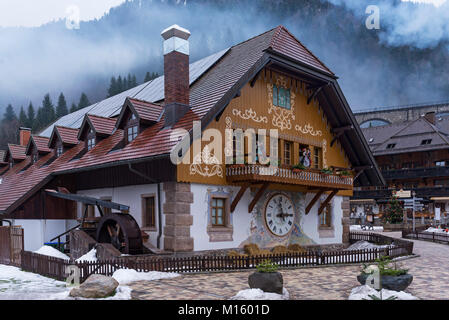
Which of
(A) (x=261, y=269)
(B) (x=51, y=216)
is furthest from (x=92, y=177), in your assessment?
(A) (x=261, y=269)

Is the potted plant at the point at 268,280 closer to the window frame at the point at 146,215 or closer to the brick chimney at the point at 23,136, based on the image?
the window frame at the point at 146,215

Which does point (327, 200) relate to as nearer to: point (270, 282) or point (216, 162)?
point (216, 162)

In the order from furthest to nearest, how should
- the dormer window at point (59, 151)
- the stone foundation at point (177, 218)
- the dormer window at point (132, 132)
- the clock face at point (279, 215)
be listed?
the dormer window at point (59, 151) < the clock face at point (279, 215) < the dormer window at point (132, 132) < the stone foundation at point (177, 218)

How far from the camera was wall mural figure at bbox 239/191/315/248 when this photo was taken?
21.5 meters

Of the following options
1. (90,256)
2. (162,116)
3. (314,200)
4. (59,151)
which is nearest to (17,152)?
(59,151)

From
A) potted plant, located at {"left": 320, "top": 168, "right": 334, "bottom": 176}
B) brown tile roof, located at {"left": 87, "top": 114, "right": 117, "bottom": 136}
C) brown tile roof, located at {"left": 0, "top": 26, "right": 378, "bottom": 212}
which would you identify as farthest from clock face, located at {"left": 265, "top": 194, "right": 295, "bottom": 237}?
brown tile roof, located at {"left": 87, "top": 114, "right": 117, "bottom": 136}

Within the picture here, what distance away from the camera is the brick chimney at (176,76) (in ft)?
65.7

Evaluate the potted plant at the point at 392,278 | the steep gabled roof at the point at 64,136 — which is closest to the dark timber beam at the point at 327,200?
the potted plant at the point at 392,278

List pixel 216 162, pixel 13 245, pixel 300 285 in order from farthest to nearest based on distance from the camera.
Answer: pixel 216 162 < pixel 13 245 < pixel 300 285

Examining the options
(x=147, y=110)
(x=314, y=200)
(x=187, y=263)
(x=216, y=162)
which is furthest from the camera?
(x=314, y=200)

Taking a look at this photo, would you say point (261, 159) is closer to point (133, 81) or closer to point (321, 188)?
point (321, 188)

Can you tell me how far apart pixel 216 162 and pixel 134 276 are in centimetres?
685

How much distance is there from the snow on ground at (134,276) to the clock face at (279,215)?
26.1 ft

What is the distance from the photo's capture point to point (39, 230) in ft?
79.3
